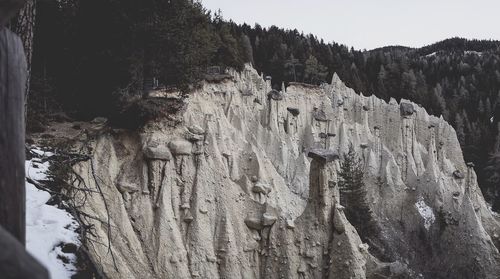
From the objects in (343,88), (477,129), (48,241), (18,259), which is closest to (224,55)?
(343,88)

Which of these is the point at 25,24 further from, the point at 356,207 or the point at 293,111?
the point at 293,111

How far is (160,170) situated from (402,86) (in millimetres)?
53165

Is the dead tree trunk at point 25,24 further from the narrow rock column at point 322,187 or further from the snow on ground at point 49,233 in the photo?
the narrow rock column at point 322,187

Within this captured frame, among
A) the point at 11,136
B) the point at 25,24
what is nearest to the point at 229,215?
the point at 25,24

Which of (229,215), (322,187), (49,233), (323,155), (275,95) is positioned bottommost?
(229,215)

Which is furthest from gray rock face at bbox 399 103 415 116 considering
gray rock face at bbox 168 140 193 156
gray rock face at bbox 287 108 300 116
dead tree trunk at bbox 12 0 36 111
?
dead tree trunk at bbox 12 0 36 111

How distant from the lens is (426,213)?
26.5 metres

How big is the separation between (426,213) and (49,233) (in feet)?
85.4

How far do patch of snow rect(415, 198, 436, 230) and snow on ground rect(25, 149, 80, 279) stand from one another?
2522 centimetres

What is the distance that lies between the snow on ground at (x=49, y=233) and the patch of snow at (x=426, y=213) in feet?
82.7

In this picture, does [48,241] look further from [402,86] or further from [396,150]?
[402,86]

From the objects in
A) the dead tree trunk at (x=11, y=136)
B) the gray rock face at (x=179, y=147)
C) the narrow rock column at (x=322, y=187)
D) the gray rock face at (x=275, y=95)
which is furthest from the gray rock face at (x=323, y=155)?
the gray rock face at (x=275, y=95)

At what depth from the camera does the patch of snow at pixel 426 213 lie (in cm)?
2613

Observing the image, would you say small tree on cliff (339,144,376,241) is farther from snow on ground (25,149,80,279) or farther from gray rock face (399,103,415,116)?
snow on ground (25,149,80,279)
